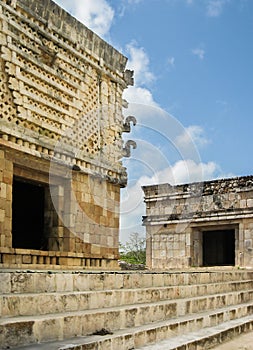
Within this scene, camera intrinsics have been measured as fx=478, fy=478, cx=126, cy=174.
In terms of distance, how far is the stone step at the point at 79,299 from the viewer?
3914 millimetres

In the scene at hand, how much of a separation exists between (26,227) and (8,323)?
828cm

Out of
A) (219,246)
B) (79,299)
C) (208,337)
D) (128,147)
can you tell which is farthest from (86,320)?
(219,246)

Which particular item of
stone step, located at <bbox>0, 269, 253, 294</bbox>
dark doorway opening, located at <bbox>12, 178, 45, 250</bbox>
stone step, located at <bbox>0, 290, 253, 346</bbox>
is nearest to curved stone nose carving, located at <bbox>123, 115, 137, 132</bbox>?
dark doorway opening, located at <bbox>12, 178, 45, 250</bbox>

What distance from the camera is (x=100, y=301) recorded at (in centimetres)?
494

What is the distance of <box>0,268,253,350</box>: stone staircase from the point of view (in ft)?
12.6

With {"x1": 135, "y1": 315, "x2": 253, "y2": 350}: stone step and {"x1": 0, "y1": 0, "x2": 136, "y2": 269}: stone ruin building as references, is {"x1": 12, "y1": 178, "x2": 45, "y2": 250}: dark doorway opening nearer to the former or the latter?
{"x1": 0, "y1": 0, "x2": 136, "y2": 269}: stone ruin building

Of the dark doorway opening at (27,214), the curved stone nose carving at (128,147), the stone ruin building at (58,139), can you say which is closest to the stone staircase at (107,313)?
the stone ruin building at (58,139)

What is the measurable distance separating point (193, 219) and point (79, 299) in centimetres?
1326

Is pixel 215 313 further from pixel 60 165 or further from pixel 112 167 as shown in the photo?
pixel 112 167

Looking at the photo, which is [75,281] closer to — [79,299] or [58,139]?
[79,299]

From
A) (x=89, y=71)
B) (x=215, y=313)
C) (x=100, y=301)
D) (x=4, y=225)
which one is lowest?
(x=215, y=313)

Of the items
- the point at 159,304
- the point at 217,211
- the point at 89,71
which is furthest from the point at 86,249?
the point at 217,211

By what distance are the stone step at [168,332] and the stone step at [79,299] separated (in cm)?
36

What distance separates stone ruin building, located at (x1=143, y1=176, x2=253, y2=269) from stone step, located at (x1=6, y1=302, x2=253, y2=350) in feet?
30.3
